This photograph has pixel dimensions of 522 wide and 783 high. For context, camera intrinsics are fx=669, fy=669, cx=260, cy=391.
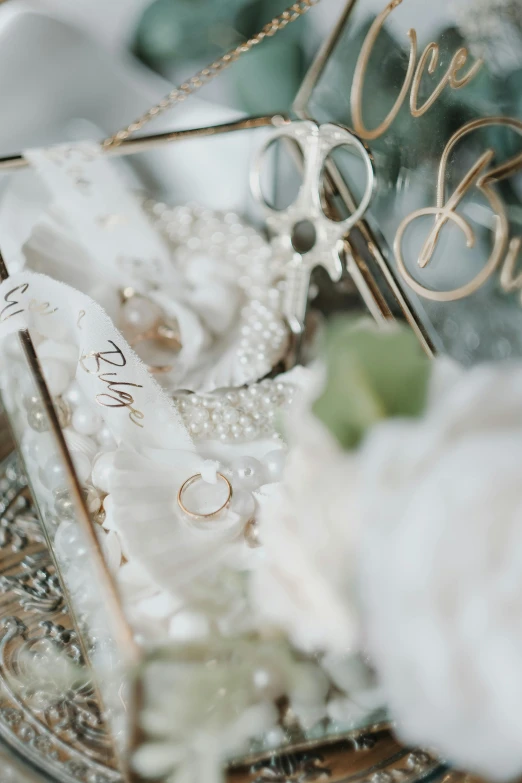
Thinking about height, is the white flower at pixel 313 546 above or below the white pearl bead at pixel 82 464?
below

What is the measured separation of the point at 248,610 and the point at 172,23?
2.38ft

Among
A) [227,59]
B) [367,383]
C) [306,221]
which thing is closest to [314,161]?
[306,221]

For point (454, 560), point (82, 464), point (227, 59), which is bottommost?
point (454, 560)

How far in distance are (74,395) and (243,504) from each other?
0.58ft

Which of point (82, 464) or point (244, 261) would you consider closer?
point (82, 464)

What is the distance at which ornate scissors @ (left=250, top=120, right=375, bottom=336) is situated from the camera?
2.02ft

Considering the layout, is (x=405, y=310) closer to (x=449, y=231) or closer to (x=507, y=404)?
(x=449, y=231)

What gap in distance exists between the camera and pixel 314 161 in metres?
0.63

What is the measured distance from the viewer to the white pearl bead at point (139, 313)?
2.00 ft

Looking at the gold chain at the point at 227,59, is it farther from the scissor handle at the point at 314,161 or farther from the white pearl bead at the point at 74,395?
the white pearl bead at the point at 74,395

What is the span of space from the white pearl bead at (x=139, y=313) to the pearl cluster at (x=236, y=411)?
0.08 m

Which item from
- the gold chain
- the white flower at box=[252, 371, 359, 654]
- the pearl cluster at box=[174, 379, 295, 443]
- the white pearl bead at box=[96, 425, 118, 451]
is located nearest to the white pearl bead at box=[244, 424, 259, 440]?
the pearl cluster at box=[174, 379, 295, 443]

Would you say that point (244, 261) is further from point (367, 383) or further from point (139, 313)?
point (367, 383)

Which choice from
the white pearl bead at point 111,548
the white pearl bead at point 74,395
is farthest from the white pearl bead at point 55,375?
the white pearl bead at point 111,548
